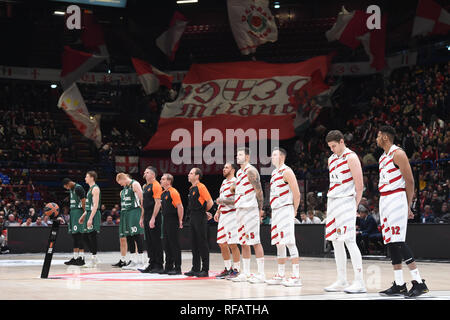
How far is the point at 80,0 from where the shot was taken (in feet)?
92.8

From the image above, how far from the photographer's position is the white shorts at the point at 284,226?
10.5 m

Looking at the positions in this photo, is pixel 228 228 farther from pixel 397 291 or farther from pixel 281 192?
pixel 397 291

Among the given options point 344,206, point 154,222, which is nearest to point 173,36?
point 154,222

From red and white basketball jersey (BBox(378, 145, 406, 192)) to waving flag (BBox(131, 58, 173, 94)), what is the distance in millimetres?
21970

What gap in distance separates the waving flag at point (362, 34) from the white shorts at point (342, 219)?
1929 centimetres

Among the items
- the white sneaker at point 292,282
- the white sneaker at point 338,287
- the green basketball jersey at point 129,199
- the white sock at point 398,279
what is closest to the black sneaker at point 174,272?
the green basketball jersey at point 129,199

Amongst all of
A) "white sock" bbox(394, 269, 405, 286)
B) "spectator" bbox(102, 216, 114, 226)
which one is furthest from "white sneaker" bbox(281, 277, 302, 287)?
"spectator" bbox(102, 216, 114, 226)

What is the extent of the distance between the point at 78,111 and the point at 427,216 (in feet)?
55.0

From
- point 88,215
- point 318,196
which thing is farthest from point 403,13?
point 88,215

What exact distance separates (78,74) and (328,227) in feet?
74.6

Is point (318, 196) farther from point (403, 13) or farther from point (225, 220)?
point (403, 13)

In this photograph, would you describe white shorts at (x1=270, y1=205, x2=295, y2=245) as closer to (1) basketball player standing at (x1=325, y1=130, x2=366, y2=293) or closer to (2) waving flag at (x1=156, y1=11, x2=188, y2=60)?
(1) basketball player standing at (x1=325, y1=130, x2=366, y2=293)

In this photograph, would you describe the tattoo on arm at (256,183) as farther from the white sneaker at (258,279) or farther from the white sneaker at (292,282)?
the white sneaker at (292,282)
